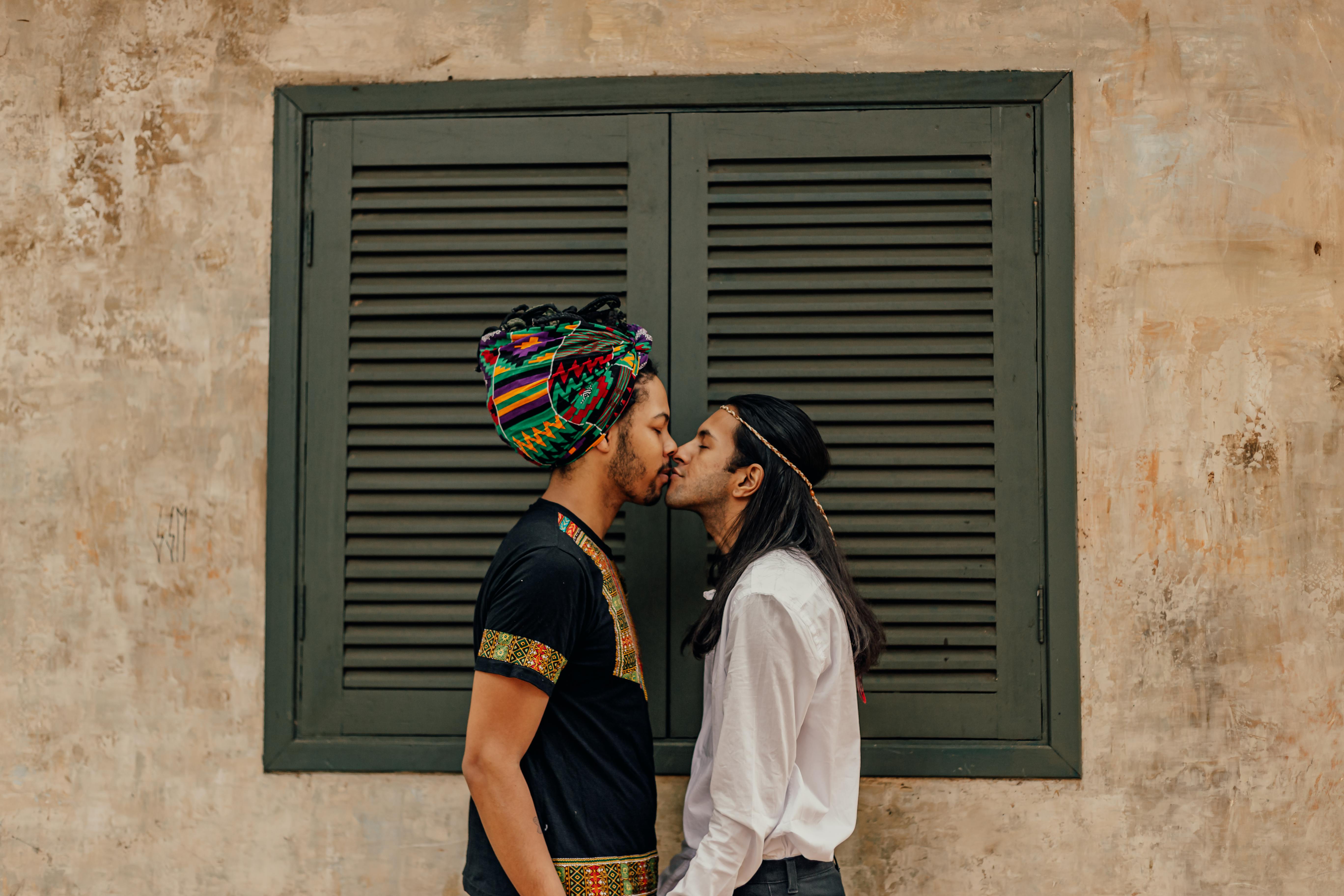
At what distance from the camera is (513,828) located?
189 centimetres

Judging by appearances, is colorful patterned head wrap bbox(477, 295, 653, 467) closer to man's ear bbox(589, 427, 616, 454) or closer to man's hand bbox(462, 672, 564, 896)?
man's ear bbox(589, 427, 616, 454)

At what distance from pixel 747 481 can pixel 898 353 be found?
707 mm

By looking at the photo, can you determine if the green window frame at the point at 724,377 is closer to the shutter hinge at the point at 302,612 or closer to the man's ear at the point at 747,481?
the shutter hinge at the point at 302,612

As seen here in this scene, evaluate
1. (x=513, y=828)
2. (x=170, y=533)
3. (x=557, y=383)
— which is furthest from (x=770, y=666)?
(x=170, y=533)

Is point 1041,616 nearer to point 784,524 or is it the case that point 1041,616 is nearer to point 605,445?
point 784,524

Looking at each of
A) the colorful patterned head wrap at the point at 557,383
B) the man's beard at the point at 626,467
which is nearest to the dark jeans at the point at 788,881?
the man's beard at the point at 626,467

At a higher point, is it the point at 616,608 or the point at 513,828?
the point at 616,608

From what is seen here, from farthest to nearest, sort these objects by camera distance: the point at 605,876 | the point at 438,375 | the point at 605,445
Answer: the point at 438,375 < the point at 605,445 < the point at 605,876

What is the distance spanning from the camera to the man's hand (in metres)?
1.89

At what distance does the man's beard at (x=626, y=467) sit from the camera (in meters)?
2.17

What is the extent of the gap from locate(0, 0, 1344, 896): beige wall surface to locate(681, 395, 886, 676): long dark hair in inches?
27.8

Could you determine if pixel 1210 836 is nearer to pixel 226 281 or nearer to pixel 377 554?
pixel 377 554

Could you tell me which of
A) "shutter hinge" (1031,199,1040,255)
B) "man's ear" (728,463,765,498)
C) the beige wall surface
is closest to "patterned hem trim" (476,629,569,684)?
"man's ear" (728,463,765,498)

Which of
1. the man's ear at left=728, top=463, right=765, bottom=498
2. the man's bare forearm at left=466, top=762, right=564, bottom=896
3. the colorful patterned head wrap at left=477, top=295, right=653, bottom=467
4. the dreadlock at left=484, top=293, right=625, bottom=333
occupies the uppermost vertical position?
the dreadlock at left=484, top=293, right=625, bottom=333
